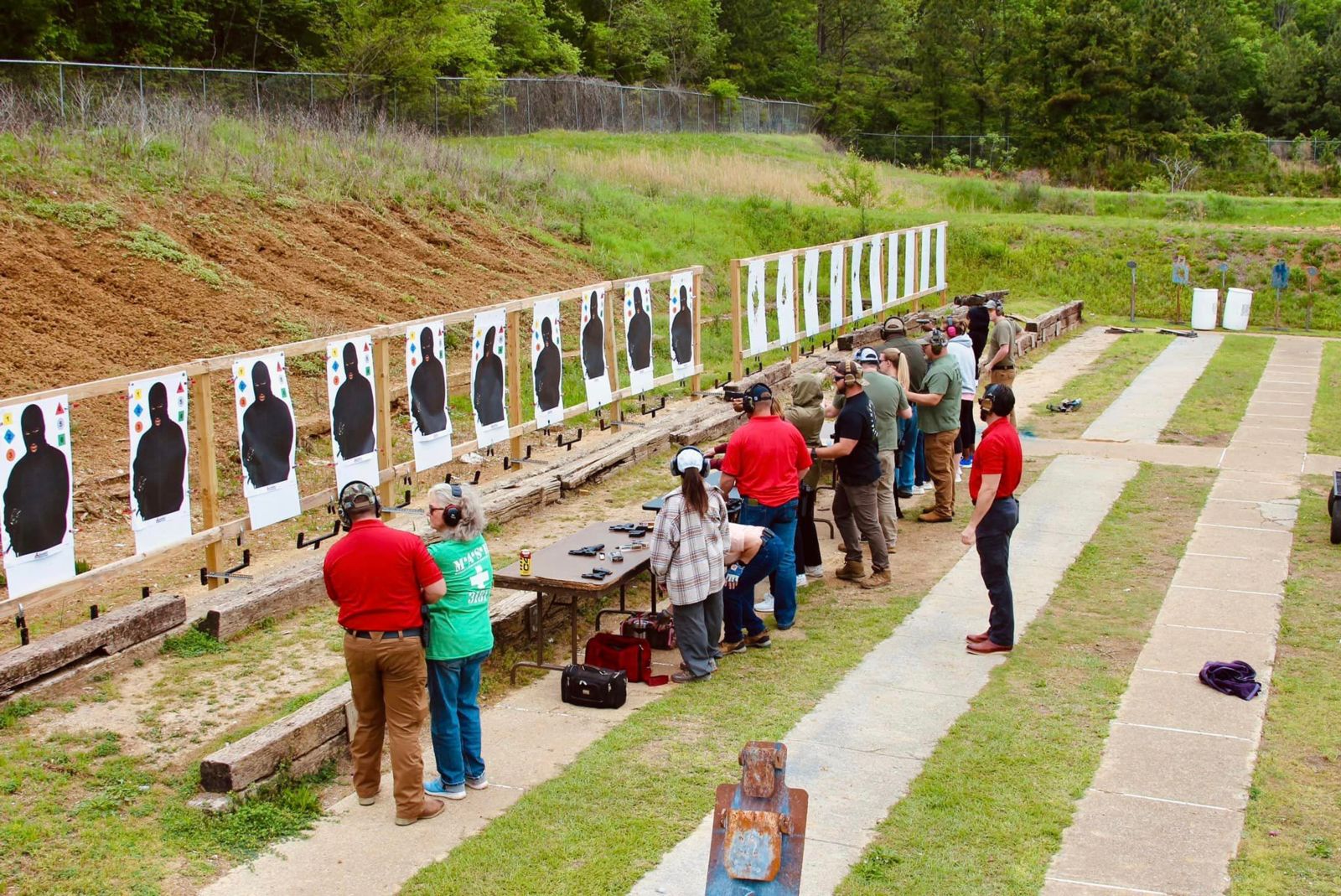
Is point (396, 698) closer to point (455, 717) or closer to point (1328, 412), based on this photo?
point (455, 717)

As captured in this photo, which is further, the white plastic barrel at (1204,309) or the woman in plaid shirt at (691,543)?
the white plastic barrel at (1204,309)

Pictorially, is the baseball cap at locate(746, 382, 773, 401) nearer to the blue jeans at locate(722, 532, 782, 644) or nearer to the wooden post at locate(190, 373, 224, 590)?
the blue jeans at locate(722, 532, 782, 644)

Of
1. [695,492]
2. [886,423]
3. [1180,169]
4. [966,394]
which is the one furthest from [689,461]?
[1180,169]

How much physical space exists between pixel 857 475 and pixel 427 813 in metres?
5.34

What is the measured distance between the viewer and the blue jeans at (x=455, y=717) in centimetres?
740

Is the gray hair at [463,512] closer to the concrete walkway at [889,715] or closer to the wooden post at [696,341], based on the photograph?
the concrete walkway at [889,715]

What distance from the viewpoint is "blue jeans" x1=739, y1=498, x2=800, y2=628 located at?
10109 mm

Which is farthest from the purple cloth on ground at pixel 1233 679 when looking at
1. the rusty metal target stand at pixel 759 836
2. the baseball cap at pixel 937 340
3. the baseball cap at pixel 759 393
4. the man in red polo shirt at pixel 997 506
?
the rusty metal target stand at pixel 759 836

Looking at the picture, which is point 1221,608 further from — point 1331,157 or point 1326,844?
point 1331,157

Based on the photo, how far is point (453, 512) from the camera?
721 centimetres

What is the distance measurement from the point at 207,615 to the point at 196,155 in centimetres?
1368

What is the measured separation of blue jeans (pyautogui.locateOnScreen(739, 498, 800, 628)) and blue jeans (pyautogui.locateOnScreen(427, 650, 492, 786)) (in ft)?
10.3

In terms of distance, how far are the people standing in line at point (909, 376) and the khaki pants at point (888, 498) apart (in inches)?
47.1

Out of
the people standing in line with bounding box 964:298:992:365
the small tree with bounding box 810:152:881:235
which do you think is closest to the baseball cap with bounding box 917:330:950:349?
the people standing in line with bounding box 964:298:992:365
